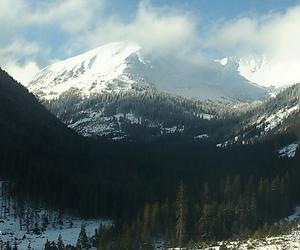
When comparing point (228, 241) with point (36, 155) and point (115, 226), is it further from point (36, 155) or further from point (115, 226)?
point (36, 155)

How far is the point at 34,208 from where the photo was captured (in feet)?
496

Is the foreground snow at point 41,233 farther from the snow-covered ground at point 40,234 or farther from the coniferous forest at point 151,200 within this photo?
the coniferous forest at point 151,200

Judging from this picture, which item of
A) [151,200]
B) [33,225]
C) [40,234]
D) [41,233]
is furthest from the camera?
[151,200]

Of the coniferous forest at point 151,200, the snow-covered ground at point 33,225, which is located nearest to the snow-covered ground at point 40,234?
the snow-covered ground at point 33,225

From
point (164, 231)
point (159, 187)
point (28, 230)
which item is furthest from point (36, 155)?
point (164, 231)

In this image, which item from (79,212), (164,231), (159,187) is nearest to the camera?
(164,231)

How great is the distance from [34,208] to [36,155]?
48.9 metres

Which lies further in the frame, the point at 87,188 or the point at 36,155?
the point at 36,155

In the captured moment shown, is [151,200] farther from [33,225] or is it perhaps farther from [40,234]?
[40,234]

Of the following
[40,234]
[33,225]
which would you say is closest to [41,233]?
[40,234]

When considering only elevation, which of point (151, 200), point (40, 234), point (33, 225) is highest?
point (151, 200)

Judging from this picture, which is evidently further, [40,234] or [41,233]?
[41,233]

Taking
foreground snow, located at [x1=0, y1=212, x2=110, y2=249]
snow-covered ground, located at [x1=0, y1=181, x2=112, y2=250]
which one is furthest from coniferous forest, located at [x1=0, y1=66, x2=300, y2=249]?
foreground snow, located at [x1=0, y1=212, x2=110, y2=249]

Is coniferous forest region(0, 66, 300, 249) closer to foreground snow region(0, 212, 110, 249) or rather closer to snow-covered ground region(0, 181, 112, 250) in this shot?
snow-covered ground region(0, 181, 112, 250)
